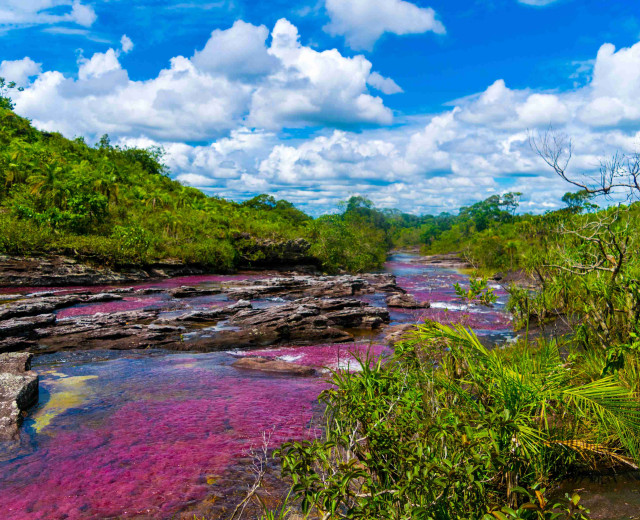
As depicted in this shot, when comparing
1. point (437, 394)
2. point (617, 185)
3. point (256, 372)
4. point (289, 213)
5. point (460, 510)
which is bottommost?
point (256, 372)

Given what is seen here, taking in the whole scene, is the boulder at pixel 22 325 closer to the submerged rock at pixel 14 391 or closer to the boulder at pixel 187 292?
the submerged rock at pixel 14 391

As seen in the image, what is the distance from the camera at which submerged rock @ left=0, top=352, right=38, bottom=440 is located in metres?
7.48

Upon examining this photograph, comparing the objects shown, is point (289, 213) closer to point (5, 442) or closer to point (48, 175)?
point (48, 175)

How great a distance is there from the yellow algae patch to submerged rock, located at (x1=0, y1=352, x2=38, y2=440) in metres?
0.33

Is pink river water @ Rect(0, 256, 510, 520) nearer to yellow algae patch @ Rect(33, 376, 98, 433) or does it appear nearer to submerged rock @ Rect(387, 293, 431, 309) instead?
yellow algae patch @ Rect(33, 376, 98, 433)

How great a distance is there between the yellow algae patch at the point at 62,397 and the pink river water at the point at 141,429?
0.07ft

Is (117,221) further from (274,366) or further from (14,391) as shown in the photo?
(14,391)

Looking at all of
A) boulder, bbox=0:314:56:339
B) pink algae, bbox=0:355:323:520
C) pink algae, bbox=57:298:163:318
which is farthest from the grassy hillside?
pink algae, bbox=0:355:323:520

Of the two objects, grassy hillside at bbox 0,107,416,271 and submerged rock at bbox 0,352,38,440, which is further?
grassy hillside at bbox 0,107,416,271

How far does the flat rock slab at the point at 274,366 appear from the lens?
39.3ft

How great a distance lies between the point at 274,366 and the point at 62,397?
18.1 ft

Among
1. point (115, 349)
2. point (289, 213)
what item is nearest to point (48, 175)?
point (115, 349)

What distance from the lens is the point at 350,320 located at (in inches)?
757

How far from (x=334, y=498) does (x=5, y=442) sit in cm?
721
